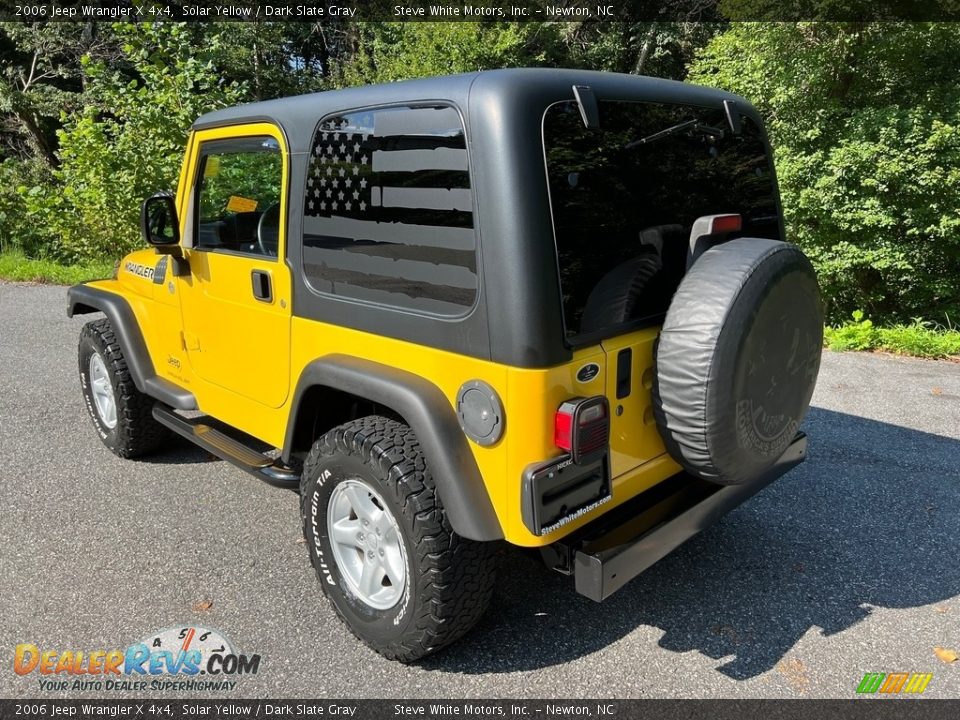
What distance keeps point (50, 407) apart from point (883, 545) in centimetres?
543

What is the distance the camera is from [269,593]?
296 centimetres

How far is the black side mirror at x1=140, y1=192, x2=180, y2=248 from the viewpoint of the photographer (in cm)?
338

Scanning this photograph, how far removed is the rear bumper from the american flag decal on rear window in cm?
89

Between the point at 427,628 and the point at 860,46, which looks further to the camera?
the point at 860,46

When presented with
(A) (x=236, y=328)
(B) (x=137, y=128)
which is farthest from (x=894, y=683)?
(B) (x=137, y=128)

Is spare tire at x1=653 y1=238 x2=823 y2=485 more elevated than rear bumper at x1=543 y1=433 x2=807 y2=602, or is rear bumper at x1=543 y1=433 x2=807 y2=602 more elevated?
spare tire at x1=653 y1=238 x2=823 y2=485

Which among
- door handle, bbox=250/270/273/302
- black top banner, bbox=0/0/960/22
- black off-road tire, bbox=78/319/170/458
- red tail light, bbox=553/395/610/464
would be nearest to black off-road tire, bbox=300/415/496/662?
red tail light, bbox=553/395/610/464

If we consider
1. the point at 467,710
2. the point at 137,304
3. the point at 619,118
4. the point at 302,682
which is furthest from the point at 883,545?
the point at 137,304

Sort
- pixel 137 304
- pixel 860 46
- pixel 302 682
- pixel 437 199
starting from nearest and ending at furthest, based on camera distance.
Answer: pixel 437 199 < pixel 302 682 < pixel 137 304 < pixel 860 46

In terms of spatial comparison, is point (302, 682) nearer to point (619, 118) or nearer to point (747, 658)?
point (747, 658)

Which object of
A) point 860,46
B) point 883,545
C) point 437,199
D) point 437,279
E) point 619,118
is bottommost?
point 883,545

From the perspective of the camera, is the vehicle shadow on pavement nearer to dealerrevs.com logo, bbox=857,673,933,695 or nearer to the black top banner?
dealerrevs.com logo, bbox=857,673,933,695

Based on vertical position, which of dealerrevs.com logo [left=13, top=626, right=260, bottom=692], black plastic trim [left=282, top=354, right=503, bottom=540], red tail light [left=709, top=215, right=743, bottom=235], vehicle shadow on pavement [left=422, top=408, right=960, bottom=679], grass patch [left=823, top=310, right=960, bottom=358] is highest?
red tail light [left=709, top=215, right=743, bottom=235]

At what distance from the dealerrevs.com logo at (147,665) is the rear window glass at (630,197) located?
1752mm
